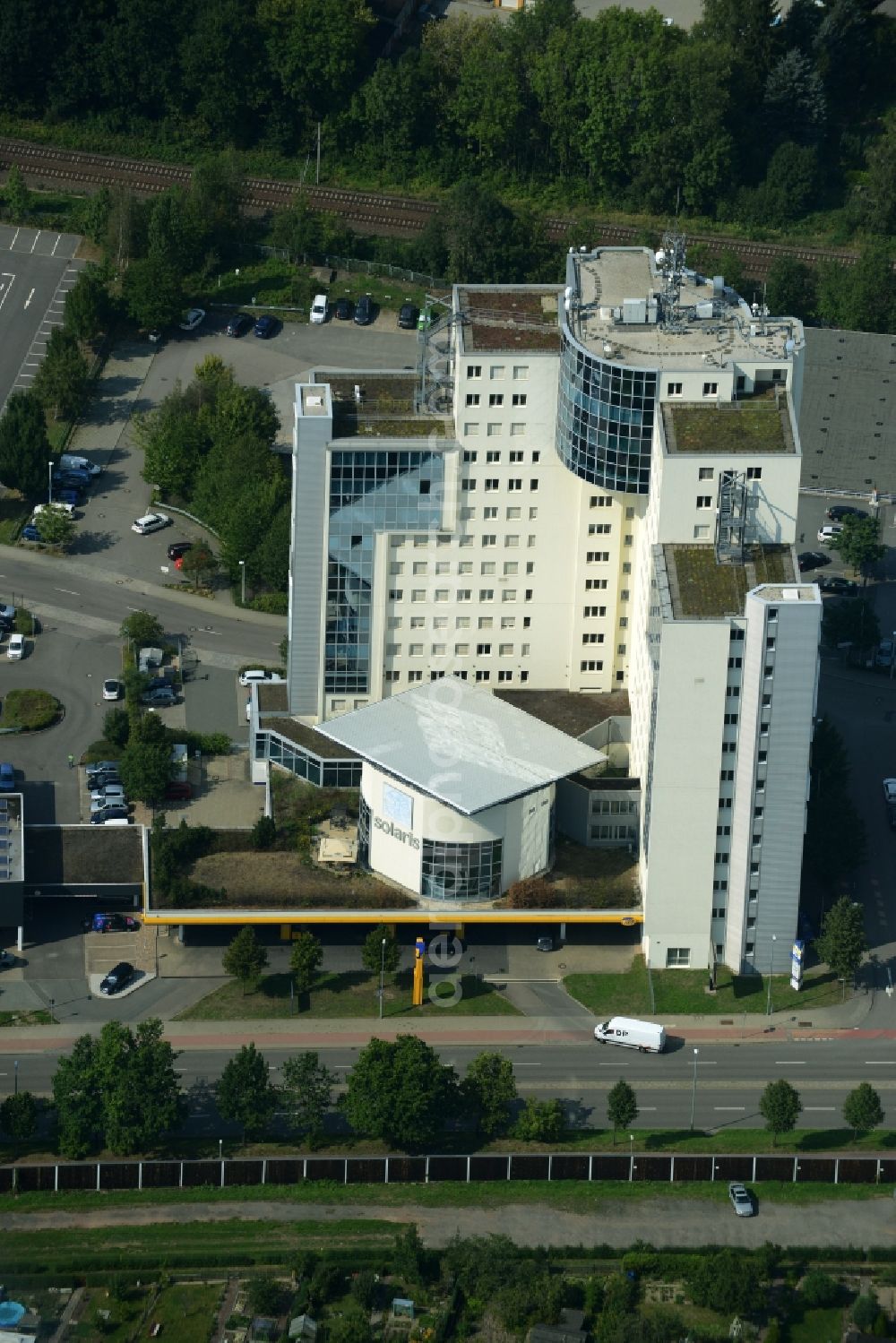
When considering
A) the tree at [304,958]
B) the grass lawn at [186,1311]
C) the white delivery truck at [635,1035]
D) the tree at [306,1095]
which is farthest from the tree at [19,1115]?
the white delivery truck at [635,1035]

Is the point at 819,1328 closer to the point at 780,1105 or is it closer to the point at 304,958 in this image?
the point at 780,1105

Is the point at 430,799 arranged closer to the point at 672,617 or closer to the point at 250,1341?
the point at 672,617

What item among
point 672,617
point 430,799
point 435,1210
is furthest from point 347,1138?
point 672,617

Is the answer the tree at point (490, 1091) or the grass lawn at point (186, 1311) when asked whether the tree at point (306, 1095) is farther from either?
the grass lawn at point (186, 1311)

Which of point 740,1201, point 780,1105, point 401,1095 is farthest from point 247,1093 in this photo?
point 780,1105

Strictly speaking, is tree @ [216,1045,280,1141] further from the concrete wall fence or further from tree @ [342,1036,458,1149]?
tree @ [342,1036,458,1149]
